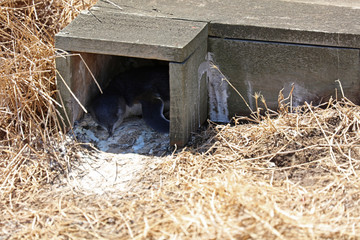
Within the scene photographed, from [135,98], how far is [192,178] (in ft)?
3.71

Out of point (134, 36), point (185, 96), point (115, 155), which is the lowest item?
point (115, 155)

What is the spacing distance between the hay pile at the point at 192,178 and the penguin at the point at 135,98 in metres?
0.33

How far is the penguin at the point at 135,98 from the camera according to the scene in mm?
3617

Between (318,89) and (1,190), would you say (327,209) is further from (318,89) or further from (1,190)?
Answer: (1,190)

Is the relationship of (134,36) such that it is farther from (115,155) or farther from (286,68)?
(286,68)

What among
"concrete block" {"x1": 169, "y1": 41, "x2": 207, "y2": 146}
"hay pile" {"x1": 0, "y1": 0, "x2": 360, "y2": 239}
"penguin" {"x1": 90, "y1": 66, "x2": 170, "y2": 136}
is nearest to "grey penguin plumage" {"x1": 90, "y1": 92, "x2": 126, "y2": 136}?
"penguin" {"x1": 90, "y1": 66, "x2": 170, "y2": 136}

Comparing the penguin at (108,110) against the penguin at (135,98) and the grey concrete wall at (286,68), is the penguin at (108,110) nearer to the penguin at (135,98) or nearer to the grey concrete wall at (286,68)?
the penguin at (135,98)

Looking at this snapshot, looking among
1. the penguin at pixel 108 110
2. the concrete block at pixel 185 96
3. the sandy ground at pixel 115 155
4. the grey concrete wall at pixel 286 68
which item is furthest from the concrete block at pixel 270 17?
the sandy ground at pixel 115 155

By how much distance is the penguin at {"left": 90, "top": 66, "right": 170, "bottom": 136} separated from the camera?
3.62 metres

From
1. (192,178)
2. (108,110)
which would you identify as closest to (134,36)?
(108,110)

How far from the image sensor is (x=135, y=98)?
3857 mm

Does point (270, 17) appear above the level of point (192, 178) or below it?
above

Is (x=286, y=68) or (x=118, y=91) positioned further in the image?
(x=118, y=91)

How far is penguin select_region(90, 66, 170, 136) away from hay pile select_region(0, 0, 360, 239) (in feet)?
1.10
